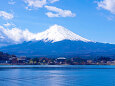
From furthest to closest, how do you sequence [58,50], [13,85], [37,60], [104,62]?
[58,50] → [104,62] → [37,60] → [13,85]

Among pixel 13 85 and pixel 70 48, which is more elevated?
pixel 70 48

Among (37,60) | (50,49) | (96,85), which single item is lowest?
(96,85)

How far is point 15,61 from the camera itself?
117688 millimetres

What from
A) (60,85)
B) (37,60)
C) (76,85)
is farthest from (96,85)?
(37,60)

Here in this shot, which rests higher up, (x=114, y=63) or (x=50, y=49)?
(x=50, y=49)

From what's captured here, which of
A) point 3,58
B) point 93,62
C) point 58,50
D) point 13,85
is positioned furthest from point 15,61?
point 13,85

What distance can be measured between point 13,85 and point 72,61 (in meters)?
97.4

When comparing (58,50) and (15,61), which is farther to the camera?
(58,50)

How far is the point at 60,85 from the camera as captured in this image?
A: 23.5 meters

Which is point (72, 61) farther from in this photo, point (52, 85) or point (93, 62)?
point (52, 85)

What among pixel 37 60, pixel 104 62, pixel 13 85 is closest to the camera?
pixel 13 85

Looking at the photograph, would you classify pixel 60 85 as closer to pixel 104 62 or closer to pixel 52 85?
pixel 52 85

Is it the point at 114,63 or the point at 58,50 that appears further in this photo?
the point at 58,50

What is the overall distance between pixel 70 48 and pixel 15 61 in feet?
284
